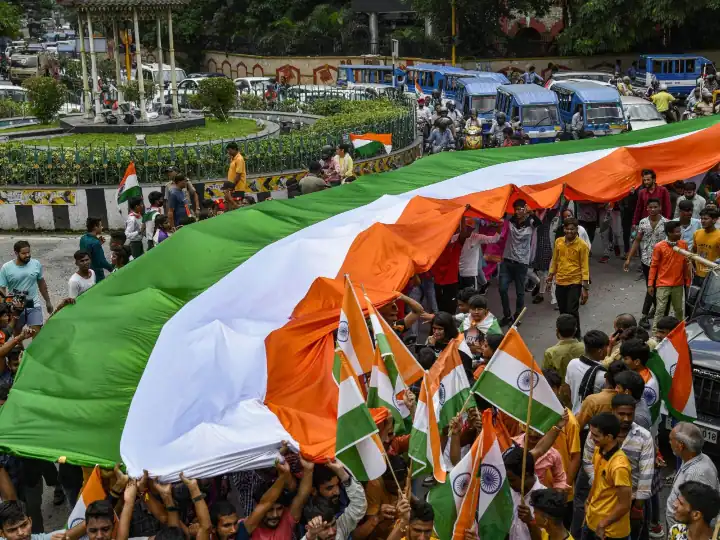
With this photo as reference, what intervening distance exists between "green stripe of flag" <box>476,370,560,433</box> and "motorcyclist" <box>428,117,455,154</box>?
46.7ft

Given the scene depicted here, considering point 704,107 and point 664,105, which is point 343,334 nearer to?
point 704,107

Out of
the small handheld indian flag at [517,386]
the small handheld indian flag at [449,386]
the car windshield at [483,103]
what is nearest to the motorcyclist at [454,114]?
the car windshield at [483,103]

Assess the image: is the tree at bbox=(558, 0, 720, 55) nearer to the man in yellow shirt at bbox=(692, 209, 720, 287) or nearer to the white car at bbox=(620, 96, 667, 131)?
the white car at bbox=(620, 96, 667, 131)

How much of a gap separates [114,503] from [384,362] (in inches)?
80.6

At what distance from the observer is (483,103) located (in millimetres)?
26516

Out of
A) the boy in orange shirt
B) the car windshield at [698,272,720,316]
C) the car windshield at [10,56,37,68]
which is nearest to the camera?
the car windshield at [698,272,720,316]

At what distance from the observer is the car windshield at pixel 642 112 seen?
24.3 metres

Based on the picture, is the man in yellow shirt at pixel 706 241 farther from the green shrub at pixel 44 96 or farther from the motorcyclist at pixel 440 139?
the green shrub at pixel 44 96

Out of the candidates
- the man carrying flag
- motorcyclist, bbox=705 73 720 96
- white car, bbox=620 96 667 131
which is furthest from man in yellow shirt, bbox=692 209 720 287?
motorcyclist, bbox=705 73 720 96

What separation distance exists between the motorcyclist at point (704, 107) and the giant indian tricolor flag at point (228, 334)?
42.4 ft

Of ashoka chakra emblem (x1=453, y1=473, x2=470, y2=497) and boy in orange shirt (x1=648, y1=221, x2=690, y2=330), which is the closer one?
ashoka chakra emblem (x1=453, y1=473, x2=470, y2=497)

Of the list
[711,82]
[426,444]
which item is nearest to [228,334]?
[426,444]

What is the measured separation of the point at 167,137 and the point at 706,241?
14.1m

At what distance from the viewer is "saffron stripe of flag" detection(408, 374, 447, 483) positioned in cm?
674
